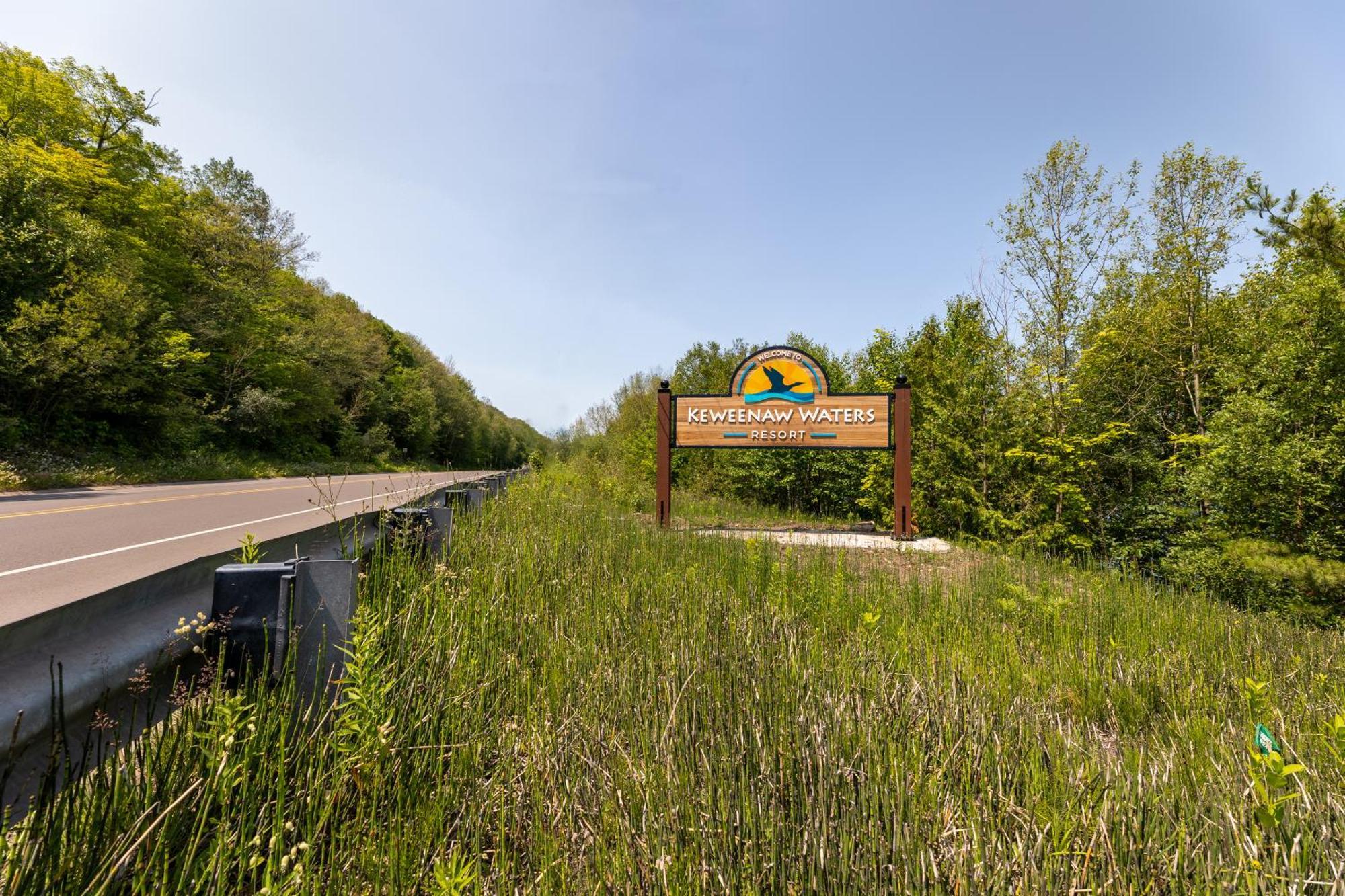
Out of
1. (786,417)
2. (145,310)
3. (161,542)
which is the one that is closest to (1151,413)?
(786,417)

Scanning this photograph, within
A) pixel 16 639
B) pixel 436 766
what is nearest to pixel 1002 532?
pixel 436 766

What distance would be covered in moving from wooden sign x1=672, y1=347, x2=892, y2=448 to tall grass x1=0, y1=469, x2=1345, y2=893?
6.61m

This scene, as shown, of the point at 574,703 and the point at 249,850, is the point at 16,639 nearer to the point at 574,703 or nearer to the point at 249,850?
the point at 249,850

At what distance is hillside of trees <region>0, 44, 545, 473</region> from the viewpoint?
1329 cm

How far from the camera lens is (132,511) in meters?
7.89

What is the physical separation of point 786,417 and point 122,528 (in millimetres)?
10665

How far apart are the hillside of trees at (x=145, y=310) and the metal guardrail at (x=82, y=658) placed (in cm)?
1740

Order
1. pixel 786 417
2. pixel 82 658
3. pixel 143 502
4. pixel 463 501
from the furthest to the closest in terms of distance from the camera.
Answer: pixel 786 417, pixel 143 502, pixel 463 501, pixel 82 658

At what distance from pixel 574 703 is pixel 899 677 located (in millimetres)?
A: 1778

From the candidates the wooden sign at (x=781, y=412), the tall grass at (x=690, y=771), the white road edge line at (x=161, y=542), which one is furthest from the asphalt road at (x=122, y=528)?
the wooden sign at (x=781, y=412)

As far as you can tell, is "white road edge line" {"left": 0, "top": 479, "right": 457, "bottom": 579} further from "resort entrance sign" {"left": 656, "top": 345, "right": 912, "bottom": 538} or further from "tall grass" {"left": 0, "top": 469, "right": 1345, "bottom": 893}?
"resort entrance sign" {"left": 656, "top": 345, "right": 912, "bottom": 538}

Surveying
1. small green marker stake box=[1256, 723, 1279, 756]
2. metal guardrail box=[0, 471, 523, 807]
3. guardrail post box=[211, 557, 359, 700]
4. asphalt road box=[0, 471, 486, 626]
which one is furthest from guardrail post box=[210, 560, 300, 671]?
small green marker stake box=[1256, 723, 1279, 756]

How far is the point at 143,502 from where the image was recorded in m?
8.93

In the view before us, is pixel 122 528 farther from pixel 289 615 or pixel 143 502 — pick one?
pixel 289 615
